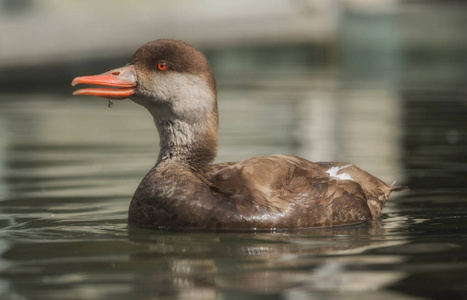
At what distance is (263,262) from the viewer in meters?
5.17

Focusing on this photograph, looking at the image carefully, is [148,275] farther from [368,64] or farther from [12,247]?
[368,64]

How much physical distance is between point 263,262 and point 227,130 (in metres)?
7.34

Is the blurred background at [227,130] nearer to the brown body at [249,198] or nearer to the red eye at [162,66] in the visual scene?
the brown body at [249,198]

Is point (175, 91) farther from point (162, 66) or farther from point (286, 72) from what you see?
point (286, 72)

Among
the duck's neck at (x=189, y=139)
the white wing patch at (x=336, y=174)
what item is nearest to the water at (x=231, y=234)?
the white wing patch at (x=336, y=174)

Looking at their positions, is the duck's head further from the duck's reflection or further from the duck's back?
the duck's reflection

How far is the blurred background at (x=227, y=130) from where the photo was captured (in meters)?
5.01

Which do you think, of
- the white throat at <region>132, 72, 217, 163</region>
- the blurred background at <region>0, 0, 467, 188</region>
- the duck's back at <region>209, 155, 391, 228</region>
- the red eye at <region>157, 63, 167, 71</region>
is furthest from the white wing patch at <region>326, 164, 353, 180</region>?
the blurred background at <region>0, 0, 467, 188</region>

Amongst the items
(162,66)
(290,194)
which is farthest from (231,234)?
(162,66)

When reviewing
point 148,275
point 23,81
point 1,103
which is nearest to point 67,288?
point 148,275

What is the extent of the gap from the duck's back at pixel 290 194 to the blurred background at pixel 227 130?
243 millimetres

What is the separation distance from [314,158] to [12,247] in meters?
4.26

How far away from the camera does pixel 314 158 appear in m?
9.54

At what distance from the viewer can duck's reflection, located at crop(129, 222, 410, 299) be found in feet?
15.1
